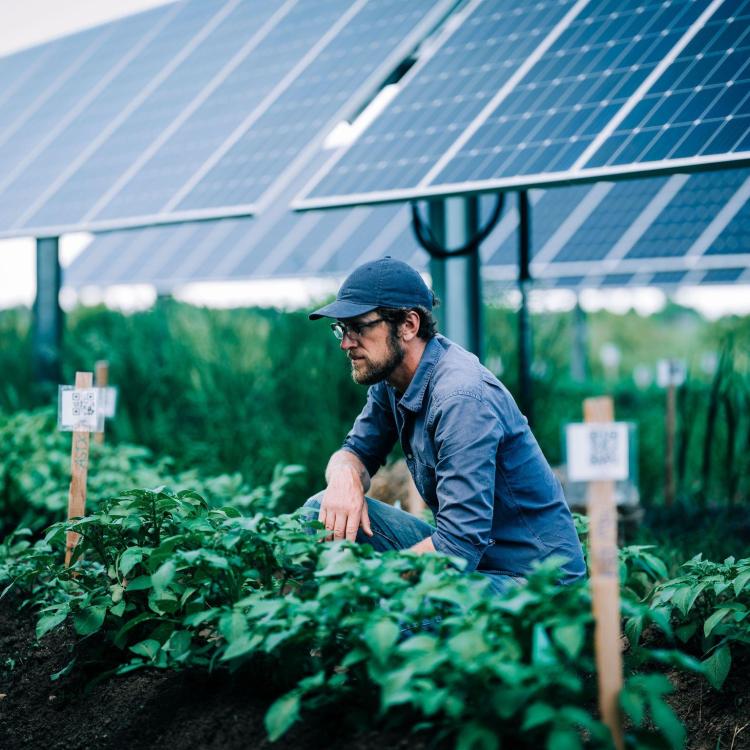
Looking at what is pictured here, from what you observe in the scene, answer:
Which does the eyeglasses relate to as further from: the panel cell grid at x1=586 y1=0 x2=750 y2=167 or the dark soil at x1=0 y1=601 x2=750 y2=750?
the panel cell grid at x1=586 y1=0 x2=750 y2=167

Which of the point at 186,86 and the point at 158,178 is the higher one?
the point at 186,86

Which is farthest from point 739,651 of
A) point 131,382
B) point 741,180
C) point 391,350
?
point 741,180

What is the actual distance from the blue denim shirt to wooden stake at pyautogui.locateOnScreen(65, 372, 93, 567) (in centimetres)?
119

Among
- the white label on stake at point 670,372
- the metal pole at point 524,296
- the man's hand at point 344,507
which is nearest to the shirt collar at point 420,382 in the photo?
the man's hand at point 344,507

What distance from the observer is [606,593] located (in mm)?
2207

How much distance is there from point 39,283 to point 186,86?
1.83 metres

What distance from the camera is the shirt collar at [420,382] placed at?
3293 mm

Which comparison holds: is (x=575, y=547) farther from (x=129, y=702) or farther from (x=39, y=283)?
(x=39, y=283)

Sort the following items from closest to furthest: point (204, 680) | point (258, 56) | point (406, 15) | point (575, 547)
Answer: point (204, 680), point (575, 547), point (406, 15), point (258, 56)

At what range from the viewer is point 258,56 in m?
7.42

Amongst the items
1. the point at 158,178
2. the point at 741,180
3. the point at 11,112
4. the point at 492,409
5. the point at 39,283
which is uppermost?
the point at 11,112

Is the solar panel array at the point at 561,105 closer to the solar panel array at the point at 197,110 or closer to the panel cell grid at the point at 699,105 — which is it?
the panel cell grid at the point at 699,105

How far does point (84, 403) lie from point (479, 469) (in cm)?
162

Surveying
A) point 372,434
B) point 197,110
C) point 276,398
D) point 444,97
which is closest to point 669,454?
point 276,398
